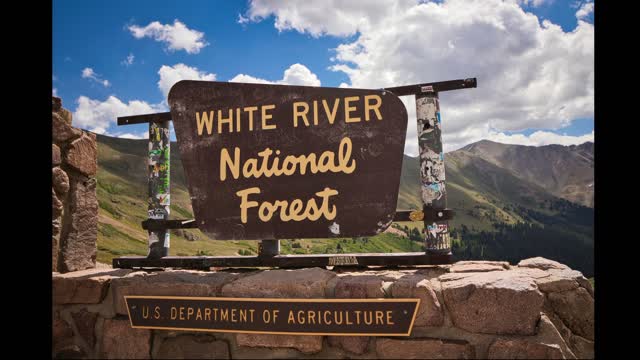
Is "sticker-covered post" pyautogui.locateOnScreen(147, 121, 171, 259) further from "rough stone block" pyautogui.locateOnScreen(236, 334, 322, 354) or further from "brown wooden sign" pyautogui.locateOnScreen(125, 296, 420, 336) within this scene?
"rough stone block" pyautogui.locateOnScreen(236, 334, 322, 354)

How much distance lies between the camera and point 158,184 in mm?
4566

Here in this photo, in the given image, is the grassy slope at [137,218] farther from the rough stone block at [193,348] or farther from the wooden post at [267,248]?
the wooden post at [267,248]

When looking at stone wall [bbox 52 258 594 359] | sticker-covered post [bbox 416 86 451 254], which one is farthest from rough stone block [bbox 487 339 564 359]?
sticker-covered post [bbox 416 86 451 254]

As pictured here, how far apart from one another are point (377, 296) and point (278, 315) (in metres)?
0.82

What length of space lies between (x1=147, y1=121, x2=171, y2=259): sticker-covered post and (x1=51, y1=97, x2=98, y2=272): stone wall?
837 mm

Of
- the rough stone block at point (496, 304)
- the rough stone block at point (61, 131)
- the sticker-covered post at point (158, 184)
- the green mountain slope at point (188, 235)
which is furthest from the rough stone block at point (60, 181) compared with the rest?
the green mountain slope at point (188, 235)

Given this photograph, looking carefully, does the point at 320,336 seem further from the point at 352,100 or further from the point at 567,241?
the point at 567,241

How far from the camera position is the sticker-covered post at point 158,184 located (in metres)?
4.50

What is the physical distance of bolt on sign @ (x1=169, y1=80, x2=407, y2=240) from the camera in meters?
3.84

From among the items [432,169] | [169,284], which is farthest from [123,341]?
[432,169]

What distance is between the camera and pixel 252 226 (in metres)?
4.11

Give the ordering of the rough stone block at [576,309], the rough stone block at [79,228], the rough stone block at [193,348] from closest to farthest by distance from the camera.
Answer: the rough stone block at [576,309], the rough stone block at [193,348], the rough stone block at [79,228]

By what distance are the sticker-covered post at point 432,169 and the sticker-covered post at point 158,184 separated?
268 centimetres
